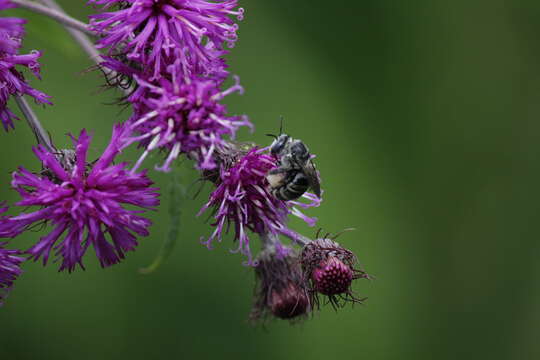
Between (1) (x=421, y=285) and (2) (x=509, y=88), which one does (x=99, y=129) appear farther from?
(2) (x=509, y=88)

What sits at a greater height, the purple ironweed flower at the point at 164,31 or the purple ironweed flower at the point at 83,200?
the purple ironweed flower at the point at 164,31

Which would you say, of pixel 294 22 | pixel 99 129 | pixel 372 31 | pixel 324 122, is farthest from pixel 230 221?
pixel 372 31

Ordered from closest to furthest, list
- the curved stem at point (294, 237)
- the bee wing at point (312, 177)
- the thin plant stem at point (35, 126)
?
the thin plant stem at point (35, 126)
the bee wing at point (312, 177)
the curved stem at point (294, 237)

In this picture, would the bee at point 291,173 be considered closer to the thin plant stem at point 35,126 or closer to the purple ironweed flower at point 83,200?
the purple ironweed flower at point 83,200

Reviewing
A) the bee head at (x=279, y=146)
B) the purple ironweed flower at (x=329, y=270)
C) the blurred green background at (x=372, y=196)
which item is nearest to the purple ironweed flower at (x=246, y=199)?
the bee head at (x=279, y=146)

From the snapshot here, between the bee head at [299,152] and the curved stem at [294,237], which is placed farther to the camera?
the curved stem at [294,237]

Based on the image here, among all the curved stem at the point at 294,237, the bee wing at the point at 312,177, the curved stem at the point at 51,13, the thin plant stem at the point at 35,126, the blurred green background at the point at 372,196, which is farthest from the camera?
the blurred green background at the point at 372,196
